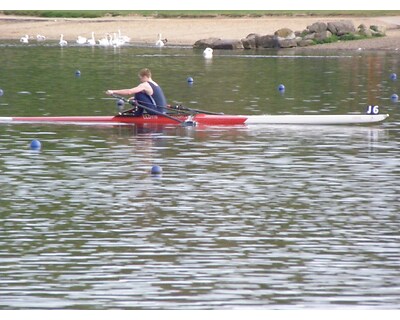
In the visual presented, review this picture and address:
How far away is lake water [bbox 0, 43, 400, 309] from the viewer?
14.2 meters

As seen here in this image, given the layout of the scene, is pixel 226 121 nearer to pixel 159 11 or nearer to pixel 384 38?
pixel 384 38

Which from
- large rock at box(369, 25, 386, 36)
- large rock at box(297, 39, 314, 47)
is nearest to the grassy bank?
large rock at box(369, 25, 386, 36)

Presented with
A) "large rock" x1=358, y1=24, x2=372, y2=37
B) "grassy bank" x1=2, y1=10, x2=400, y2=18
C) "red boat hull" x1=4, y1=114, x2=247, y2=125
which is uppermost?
"grassy bank" x1=2, y1=10, x2=400, y2=18

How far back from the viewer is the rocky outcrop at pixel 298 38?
64.5 meters

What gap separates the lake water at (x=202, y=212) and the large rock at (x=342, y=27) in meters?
27.8

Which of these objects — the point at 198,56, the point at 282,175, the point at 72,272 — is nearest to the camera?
the point at 72,272

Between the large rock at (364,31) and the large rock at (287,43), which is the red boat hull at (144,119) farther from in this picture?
the large rock at (364,31)

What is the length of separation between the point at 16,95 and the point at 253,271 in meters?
23.7

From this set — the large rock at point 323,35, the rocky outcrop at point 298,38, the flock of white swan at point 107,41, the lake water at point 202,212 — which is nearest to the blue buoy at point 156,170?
the lake water at point 202,212

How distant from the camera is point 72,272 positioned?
14.9 metres

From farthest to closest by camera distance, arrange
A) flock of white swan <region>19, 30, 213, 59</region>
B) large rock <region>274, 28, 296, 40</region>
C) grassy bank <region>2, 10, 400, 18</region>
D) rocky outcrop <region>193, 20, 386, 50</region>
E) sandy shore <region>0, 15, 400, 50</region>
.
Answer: grassy bank <region>2, 10, 400, 18</region> < sandy shore <region>0, 15, 400, 50</region> < large rock <region>274, 28, 296, 40</region> < flock of white swan <region>19, 30, 213, 59</region> < rocky outcrop <region>193, 20, 386, 50</region>

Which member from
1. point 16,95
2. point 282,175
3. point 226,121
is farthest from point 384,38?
→ point 282,175

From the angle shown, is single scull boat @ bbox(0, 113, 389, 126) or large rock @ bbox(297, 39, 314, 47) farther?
large rock @ bbox(297, 39, 314, 47)

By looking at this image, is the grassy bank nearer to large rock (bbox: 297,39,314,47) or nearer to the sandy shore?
the sandy shore
